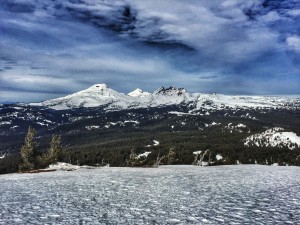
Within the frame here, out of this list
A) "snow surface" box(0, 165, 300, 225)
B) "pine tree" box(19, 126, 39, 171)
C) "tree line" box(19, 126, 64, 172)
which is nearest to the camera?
"snow surface" box(0, 165, 300, 225)

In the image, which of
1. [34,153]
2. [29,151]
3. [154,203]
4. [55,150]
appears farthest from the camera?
[34,153]

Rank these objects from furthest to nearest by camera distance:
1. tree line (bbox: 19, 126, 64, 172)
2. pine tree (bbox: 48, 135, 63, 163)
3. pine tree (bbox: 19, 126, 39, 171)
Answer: pine tree (bbox: 19, 126, 39, 171) < pine tree (bbox: 48, 135, 63, 163) < tree line (bbox: 19, 126, 64, 172)

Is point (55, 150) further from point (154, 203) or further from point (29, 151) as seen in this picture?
point (154, 203)

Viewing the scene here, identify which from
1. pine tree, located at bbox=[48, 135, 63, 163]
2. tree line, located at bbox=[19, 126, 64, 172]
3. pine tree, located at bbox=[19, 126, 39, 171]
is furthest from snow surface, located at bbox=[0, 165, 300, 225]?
pine tree, located at bbox=[19, 126, 39, 171]

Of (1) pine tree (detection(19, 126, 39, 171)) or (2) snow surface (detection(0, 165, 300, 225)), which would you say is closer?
(2) snow surface (detection(0, 165, 300, 225))

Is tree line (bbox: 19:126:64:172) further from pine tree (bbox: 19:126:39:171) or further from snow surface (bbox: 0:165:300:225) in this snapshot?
snow surface (bbox: 0:165:300:225)

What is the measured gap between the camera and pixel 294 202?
17016 millimetres

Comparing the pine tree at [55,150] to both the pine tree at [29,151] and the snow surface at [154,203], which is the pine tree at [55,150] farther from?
the snow surface at [154,203]

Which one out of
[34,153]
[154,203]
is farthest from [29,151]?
[154,203]

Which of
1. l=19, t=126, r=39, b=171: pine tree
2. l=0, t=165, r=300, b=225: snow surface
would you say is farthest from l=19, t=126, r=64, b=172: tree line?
l=0, t=165, r=300, b=225: snow surface

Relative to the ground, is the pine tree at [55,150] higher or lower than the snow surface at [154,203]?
higher

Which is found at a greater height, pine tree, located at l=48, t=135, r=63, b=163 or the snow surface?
pine tree, located at l=48, t=135, r=63, b=163

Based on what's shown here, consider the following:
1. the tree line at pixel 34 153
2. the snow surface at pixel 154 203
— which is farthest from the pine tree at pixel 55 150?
the snow surface at pixel 154 203

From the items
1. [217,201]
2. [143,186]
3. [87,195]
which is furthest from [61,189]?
[217,201]
